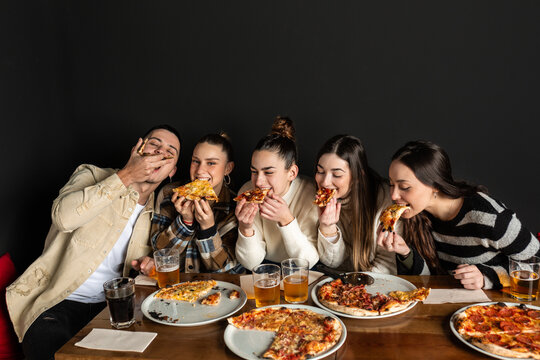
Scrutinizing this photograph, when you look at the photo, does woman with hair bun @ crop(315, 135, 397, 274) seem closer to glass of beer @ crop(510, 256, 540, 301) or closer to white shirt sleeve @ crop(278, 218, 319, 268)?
white shirt sleeve @ crop(278, 218, 319, 268)

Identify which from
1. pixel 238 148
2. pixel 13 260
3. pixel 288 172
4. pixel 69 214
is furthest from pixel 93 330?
pixel 238 148

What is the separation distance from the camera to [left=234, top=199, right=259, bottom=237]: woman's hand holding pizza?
3.05 metres

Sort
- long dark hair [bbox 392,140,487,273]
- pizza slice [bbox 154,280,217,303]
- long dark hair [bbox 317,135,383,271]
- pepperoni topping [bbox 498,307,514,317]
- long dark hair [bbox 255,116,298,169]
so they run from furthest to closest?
long dark hair [bbox 255,116,298,169] < long dark hair [bbox 317,135,383,271] < long dark hair [bbox 392,140,487,273] < pizza slice [bbox 154,280,217,303] < pepperoni topping [bbox 498,307,514,317]

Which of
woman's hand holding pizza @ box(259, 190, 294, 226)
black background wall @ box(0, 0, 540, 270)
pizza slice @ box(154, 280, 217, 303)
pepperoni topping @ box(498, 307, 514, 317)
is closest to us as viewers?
pepperoni topping @ box(498, 307, 514, 317)

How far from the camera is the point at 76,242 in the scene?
3.28 metres

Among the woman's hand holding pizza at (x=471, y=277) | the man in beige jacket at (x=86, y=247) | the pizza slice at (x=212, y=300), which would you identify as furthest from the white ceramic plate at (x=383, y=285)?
the man in beige jacket at (x=86, y=247)

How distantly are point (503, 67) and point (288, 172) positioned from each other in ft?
7.23

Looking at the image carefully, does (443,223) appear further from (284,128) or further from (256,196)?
(284,128)

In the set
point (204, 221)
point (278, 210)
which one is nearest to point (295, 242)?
point (278, 210)

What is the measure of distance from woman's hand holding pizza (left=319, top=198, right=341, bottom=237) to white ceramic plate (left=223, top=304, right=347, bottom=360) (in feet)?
3.48

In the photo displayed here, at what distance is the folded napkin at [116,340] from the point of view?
186cm

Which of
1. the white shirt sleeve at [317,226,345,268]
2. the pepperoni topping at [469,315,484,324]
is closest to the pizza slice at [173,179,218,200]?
the white shirt sleeve at [317,226,345,268]

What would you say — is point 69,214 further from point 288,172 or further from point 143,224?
point 288,172

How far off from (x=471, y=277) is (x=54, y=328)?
283 centimetres
